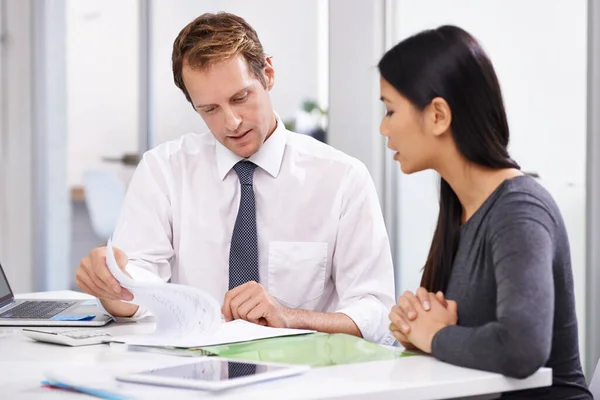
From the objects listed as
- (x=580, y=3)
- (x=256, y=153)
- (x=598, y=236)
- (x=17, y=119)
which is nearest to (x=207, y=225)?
(x=256, y=153)

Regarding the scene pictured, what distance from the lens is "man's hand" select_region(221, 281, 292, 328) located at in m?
1.68

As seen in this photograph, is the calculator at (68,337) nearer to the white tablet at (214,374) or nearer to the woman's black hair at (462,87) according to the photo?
the white tablet at (214,374)

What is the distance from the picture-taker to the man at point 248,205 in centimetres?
207

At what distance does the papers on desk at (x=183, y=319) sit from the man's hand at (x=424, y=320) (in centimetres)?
20

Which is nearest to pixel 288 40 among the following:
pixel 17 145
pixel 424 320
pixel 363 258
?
pixel 17 145

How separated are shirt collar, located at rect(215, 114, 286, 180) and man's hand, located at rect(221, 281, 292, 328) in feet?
1.76

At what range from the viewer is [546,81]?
9.94 feet

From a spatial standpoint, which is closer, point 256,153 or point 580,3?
point 256,153

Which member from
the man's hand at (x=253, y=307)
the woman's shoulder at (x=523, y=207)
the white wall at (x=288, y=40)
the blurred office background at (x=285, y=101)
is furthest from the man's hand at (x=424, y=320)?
the white wall at (x=288, y=40)

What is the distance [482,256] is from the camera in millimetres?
1399

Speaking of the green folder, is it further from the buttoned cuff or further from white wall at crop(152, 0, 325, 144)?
white wall at crop(152, 0, 325, 144)

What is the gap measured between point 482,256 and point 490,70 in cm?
31

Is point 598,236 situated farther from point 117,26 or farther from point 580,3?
point 117,26

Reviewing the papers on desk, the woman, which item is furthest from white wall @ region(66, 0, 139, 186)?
the woman
